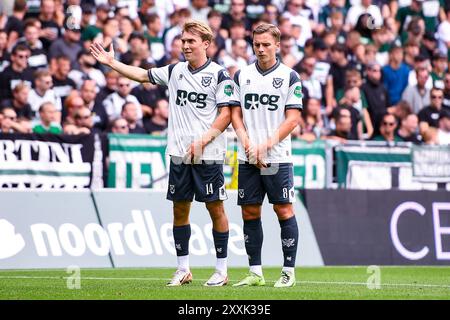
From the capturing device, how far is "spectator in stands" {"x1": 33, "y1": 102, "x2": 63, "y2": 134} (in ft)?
60.8

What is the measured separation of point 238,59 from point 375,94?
109 inches

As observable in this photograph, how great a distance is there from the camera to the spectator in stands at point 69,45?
Result: 21.1 meters

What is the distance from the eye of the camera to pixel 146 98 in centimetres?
2098

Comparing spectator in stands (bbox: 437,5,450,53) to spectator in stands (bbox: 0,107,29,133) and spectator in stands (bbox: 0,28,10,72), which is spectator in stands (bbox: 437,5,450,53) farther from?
spectator in stands (bbox: 0,107,29,133)

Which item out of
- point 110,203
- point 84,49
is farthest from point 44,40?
point 110,203

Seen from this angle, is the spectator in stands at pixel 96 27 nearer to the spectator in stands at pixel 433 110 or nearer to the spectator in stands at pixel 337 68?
the spectator in stands at pixel 337 68

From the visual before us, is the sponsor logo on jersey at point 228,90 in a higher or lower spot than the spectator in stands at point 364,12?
lower

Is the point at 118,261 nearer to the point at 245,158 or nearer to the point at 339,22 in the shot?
the point at 245,158

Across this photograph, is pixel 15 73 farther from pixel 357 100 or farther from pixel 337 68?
pixel 337 68

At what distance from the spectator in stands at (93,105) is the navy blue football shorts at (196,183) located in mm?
7260

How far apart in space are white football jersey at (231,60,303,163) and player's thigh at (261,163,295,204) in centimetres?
A: 9

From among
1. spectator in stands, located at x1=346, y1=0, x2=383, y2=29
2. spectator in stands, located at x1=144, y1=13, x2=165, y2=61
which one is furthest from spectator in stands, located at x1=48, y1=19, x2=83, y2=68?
spectator in stands, located at x1=346, y1=0, x2=383, y2=29

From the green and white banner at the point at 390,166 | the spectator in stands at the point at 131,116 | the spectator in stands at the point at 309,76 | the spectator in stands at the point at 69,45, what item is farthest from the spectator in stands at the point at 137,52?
the green and white banner at the point at 390,166

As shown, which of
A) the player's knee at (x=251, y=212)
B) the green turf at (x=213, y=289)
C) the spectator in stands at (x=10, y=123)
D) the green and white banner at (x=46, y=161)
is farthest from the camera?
the spectator in stands at (x=10, y=123)
